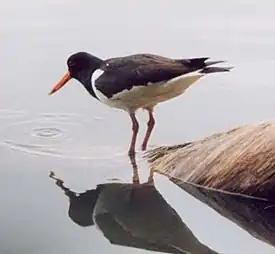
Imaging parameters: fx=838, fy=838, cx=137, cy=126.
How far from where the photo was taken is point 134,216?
3479 mm

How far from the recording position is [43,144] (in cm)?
427

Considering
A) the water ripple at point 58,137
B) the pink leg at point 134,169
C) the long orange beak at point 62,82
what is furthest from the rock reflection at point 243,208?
the long orange beak at point 62,82

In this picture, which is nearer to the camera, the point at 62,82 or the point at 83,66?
the point at 83,66

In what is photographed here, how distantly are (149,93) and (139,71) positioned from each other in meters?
0.12

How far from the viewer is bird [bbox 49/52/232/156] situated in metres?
4.14

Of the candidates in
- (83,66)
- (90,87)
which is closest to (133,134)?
(90,87)

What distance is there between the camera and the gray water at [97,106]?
3.36 m

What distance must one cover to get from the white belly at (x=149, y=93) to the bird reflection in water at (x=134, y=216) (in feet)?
1.63

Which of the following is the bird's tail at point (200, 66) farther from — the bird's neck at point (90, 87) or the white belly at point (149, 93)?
the bird's neck at point (90, 87)

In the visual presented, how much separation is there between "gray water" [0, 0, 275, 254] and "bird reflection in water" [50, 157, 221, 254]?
0.13 feet

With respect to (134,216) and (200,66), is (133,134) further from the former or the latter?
(134,216)

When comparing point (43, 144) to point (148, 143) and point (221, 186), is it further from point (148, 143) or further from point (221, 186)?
point (221, 186)

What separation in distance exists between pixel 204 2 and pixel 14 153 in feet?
9.92

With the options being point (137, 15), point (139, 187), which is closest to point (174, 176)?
point (139, 187)
